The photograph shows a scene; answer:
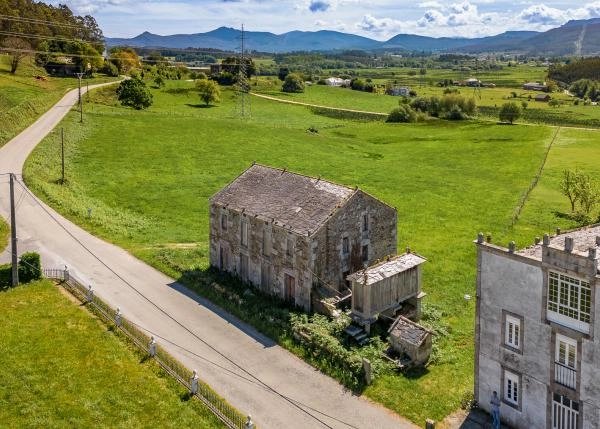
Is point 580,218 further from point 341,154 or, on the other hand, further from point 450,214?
point 341,154

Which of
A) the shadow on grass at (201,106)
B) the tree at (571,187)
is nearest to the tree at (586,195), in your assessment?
the tree at (571,187)

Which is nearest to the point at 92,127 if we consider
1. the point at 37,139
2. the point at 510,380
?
the point at 37,139

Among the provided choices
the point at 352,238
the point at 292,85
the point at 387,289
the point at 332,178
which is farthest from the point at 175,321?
the point at 292,85

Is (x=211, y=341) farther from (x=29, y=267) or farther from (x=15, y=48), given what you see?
(x=15, y=48)

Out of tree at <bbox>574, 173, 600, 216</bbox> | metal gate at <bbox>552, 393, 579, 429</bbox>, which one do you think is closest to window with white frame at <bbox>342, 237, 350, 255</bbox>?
metal gate at <bbox>552, 393, 579, 429</bbox>

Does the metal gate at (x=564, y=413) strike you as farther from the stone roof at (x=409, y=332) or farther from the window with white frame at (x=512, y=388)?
the stone roof at (x=409, y=332)

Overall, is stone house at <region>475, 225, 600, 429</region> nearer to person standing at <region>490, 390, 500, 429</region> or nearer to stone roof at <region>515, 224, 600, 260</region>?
stone roof at <region>515, 224, 600, 260</region>
